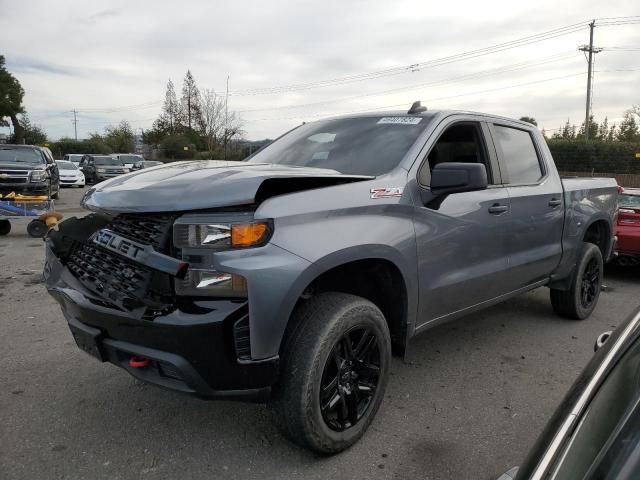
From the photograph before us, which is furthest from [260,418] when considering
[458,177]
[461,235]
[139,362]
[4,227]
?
[4,227]

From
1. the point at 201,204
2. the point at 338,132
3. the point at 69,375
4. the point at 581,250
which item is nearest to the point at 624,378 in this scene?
the point at 201,204

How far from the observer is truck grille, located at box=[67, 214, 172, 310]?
2494mm

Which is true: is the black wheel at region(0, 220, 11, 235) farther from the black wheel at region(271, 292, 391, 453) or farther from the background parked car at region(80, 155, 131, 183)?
the background parked car at region(80, 155, 131, 183)

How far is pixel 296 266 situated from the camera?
8.13 ft

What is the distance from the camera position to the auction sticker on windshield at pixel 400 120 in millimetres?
3684

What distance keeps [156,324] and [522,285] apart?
309 centimetres

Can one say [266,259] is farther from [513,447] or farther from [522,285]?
[522,285]

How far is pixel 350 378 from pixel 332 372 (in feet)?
0.52

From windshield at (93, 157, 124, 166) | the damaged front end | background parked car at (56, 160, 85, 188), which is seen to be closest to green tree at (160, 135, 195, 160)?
windshield at (93, 157, 124, 166)

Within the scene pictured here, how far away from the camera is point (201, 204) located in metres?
2.46

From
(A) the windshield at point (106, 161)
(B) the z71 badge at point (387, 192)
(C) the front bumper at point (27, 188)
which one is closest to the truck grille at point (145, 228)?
(B) the z71 badge at point (387, 192)

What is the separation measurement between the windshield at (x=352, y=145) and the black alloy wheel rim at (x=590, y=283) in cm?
279

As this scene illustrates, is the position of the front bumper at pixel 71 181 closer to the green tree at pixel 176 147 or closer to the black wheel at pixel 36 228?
the black wheel at pixel 36 228

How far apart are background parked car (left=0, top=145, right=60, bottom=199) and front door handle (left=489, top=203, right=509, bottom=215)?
32.8 ft
